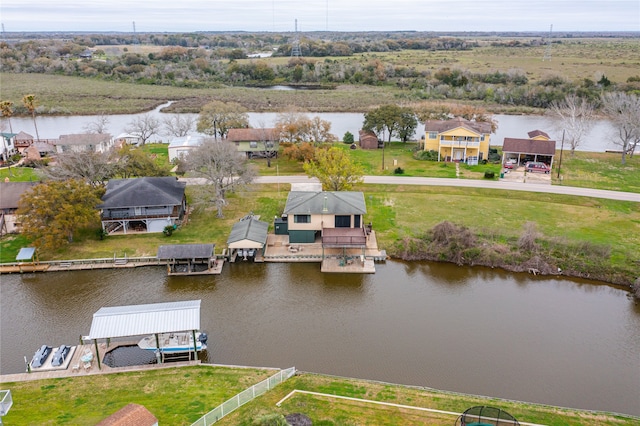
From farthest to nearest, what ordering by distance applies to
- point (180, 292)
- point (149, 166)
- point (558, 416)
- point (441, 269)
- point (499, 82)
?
point (499, 82) → point (149, 166) → point (441, 269) → point (180, 292) → point (558, 416)

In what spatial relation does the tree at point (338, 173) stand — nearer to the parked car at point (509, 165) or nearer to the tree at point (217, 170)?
the tree at point (217, 170)

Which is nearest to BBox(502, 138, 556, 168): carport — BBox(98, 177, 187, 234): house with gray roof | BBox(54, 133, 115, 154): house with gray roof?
BBox(98, 177, 187, 234): house with gray roof

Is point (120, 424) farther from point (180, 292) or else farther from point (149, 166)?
point (149, 166)

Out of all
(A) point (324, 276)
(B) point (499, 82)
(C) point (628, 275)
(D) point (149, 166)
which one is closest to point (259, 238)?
(A) point (324, 276)

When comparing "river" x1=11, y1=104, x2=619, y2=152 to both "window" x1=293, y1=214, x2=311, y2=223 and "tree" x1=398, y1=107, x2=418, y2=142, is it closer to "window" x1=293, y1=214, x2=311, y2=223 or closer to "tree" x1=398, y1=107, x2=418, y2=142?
"tree" x1=398, y1=107, x2=418, y2=142

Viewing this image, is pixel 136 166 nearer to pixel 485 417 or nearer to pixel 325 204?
pixel 325 204

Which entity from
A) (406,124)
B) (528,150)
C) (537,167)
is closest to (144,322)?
(537,167)
